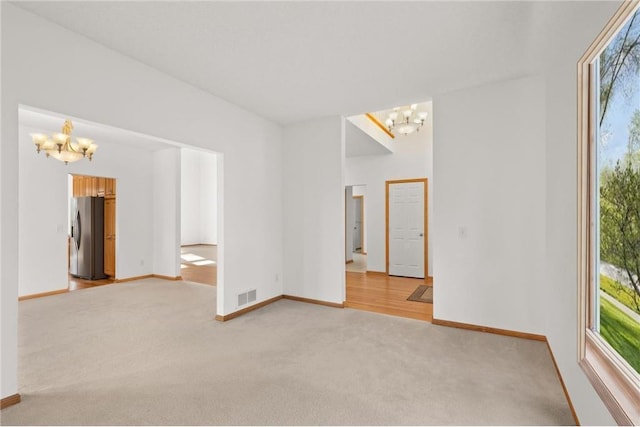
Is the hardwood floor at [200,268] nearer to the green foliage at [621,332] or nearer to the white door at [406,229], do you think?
the white door at [406,229]

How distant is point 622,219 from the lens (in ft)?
4.44

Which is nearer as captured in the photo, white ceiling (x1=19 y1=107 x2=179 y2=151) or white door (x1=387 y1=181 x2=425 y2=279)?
white ceiling (x1=19 y1=107 x2=179 y2=151)

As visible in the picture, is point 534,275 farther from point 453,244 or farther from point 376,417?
point 376,417

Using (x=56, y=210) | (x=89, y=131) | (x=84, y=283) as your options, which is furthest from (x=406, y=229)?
(x=84, y=283)

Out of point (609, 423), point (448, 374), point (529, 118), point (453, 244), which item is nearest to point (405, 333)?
point (448, 374)

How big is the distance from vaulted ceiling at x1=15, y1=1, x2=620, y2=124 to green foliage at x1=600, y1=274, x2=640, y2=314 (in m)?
1.61

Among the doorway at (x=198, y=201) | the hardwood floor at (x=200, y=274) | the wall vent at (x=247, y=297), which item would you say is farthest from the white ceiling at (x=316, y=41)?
the doorway at (x=198, y=201)

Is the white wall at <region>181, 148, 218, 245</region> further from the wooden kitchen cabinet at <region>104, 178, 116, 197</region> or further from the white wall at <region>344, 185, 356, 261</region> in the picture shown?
the white wall at <region>344, 185, 356, 261</region>

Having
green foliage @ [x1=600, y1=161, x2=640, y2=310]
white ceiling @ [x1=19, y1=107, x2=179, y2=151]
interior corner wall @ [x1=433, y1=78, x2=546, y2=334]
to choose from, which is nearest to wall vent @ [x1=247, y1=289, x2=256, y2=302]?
white ceiling @ [x1=19, y1=107, x2=179, y2=151]

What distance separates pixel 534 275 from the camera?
3.09 m

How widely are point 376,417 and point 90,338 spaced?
3011 millimetres

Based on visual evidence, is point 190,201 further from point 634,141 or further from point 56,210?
point 634,141

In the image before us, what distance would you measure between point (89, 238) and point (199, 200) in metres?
7.20

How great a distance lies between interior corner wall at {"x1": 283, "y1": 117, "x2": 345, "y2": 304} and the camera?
4.30 meters
